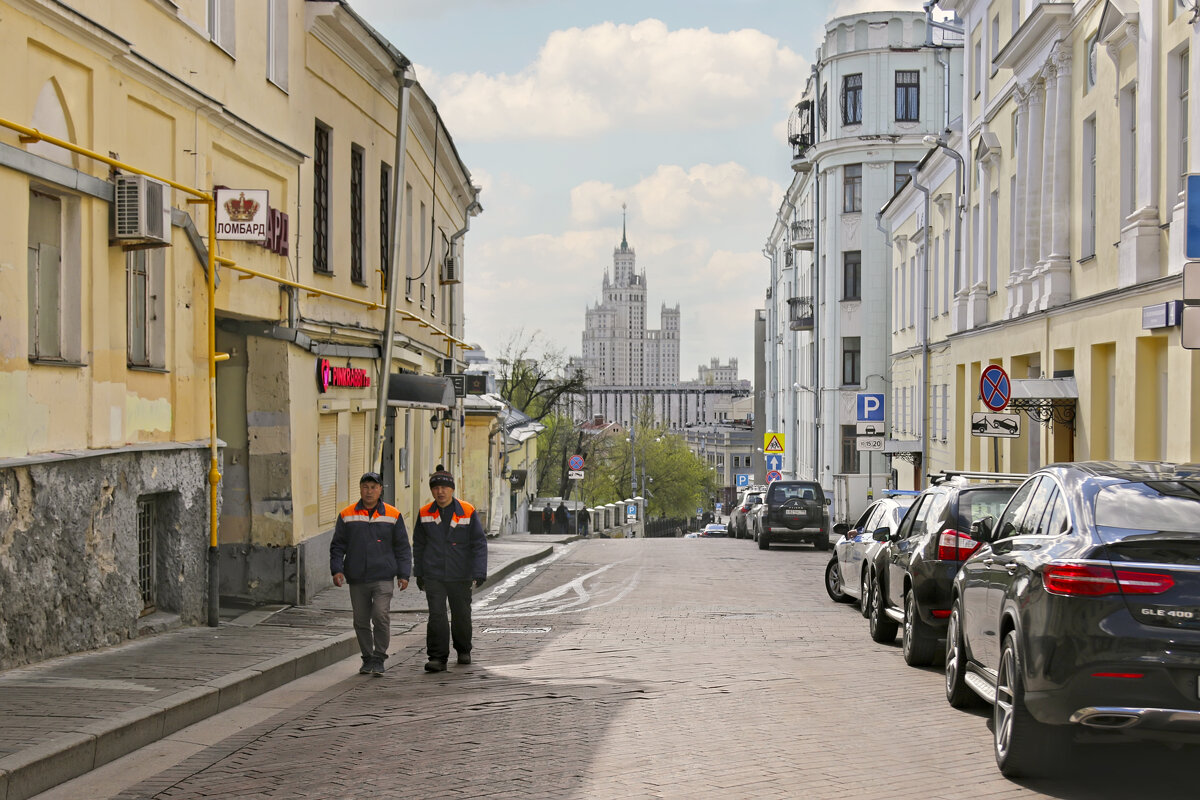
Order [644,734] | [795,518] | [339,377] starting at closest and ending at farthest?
[644,734], [339,377], [795,518]

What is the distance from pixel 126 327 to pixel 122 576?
7.21 ft

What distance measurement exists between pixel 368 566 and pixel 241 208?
447cm

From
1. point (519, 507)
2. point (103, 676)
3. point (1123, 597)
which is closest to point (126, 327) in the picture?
point (103, 676)

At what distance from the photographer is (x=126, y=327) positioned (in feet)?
38.7

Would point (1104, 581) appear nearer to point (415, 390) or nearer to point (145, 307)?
point (145, 307)

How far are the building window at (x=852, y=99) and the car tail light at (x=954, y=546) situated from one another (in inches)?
1621

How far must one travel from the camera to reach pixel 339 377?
1761 cm

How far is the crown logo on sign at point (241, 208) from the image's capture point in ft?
44.3

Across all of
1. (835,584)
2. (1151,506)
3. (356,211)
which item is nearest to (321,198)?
(356,211)

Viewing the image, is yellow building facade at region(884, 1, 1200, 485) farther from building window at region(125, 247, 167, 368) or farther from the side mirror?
building window at region(125, 247, 167, 368)

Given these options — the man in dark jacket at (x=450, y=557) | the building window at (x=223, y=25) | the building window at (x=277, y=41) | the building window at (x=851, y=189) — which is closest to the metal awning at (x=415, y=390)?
the building window at (x=277, y=41)

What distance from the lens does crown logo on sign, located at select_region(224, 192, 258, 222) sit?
13.5m

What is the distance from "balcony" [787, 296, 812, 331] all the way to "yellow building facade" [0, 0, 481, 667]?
37909 millimetres

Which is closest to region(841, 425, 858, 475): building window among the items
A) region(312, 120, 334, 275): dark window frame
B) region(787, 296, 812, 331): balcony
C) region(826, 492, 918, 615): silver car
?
region(787, 296, 812, 331): balcony
